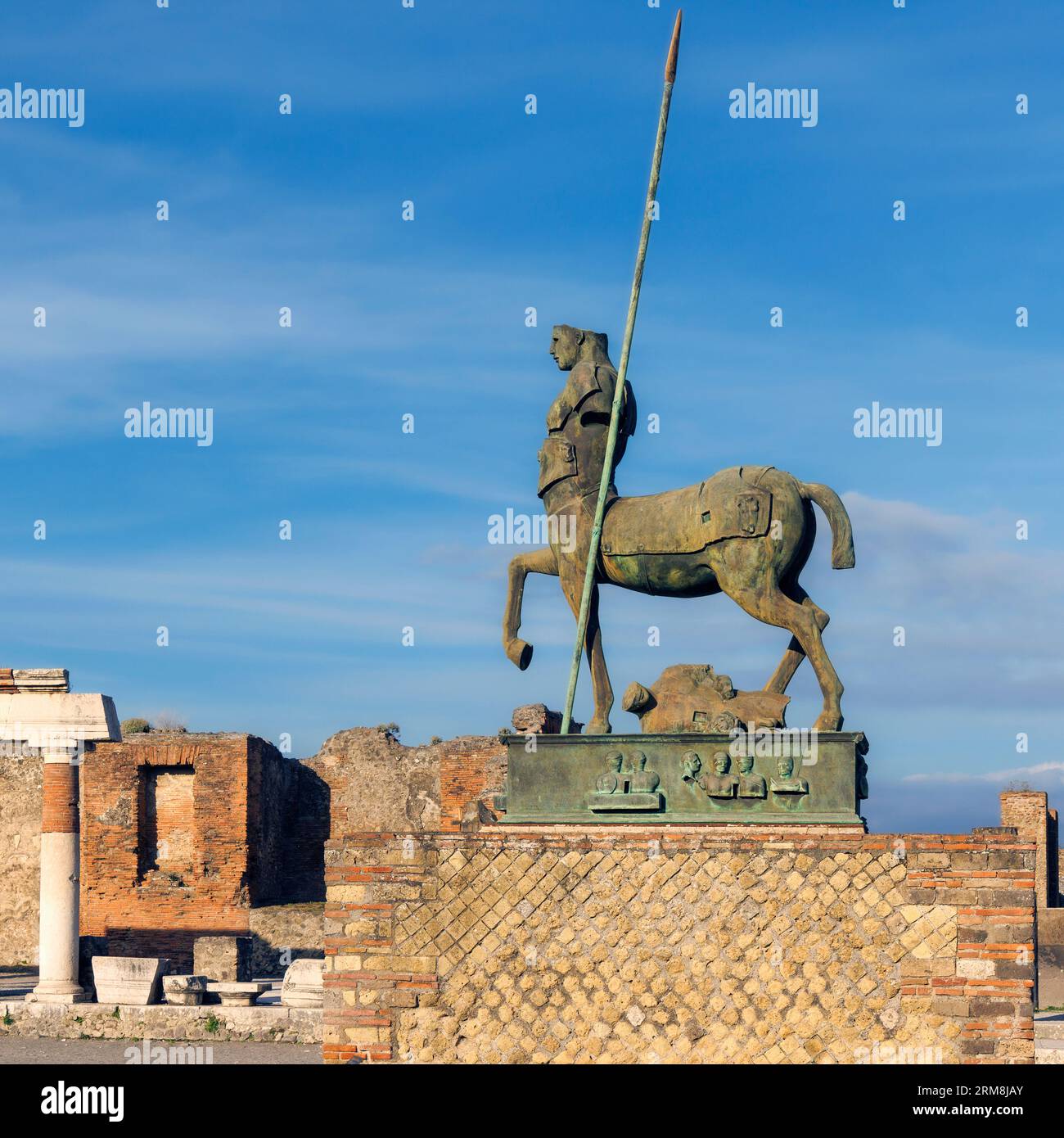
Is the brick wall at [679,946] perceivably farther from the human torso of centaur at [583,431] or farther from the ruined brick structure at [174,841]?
the ruined brick structure at [174,841]

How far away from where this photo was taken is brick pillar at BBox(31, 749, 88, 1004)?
18016 mm

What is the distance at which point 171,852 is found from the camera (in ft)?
87.3

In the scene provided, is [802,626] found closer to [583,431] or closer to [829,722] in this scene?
[829,722]

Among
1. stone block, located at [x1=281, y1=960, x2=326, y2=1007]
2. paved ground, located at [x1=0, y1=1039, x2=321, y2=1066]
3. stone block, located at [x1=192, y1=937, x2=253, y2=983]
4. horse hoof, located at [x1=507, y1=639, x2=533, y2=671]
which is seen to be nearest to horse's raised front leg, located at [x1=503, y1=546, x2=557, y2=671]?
horse hoof, located at [x1=507, y1=639, x2=533, y2=671]

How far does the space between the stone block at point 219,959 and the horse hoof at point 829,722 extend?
11167mm

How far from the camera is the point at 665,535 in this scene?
441 inches

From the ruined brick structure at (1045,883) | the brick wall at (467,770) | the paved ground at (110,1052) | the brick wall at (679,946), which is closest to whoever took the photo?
the brick wall at (679,946)

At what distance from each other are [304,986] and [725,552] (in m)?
8.32

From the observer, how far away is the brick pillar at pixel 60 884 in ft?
59.1

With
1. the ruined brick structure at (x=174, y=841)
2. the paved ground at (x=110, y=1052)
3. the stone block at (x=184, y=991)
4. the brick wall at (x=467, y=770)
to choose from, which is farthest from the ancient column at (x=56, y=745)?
the brick wall at (x=467, y=770)

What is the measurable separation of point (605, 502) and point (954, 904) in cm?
326

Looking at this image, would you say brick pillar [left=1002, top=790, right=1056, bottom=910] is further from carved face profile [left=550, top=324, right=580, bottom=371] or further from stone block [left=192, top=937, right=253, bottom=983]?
carved face profile [left=550, top=324, right=580, bottom=371]
